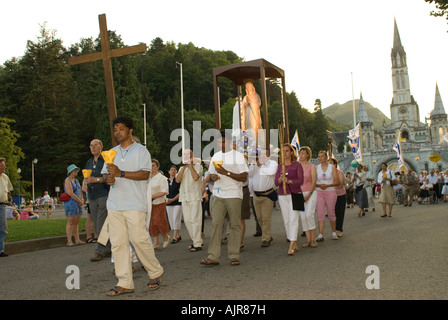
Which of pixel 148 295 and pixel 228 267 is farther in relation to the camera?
pixel 228 267

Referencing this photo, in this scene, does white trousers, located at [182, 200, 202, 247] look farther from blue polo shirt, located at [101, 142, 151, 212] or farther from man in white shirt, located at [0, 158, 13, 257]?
blue polo shirt, located at [101, 142, 151, 212]

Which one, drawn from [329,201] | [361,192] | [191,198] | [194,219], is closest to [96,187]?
[191,198]

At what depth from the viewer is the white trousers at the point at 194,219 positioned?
9523 mm

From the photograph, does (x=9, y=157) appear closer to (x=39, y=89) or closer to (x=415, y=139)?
(x=39, y=89)

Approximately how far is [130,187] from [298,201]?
4180mm

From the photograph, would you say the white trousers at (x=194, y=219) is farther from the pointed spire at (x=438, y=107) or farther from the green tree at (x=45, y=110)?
the pointed spire at (x=438, y=107)

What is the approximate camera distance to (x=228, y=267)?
285 inches

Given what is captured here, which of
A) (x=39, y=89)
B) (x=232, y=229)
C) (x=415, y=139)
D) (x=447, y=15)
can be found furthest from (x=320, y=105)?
(x=232, y=229)

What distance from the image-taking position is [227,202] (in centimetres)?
755

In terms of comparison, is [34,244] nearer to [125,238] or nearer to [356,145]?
[125,238]

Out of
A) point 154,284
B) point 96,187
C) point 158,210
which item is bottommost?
point 154,284

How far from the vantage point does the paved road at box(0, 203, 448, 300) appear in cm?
526

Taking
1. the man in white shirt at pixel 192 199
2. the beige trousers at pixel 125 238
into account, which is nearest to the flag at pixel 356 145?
the man in white shirt at pixel 192 199

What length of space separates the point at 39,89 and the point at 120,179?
55.5 meters
